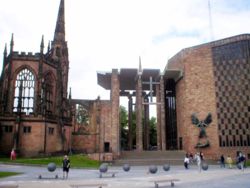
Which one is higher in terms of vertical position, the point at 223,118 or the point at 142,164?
the point at 223,118

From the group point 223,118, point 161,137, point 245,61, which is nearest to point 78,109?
point 161,137

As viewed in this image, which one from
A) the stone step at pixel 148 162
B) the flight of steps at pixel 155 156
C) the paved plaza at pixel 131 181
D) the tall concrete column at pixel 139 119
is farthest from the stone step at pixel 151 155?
the paved plaza at pixel 131 181

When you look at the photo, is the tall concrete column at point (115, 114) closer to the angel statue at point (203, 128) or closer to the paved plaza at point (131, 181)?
the angel statue at point (203, 128)

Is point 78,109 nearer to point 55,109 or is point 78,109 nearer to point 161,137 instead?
point 55,109

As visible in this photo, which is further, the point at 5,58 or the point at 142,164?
the point at 5,58

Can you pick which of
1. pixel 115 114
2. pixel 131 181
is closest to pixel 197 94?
pixel 115 114

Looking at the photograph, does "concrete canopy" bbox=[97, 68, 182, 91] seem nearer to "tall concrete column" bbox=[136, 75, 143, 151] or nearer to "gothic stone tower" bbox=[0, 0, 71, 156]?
"tall concrete column" bbox=[136, 75, 143, 151]

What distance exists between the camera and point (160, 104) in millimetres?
49469

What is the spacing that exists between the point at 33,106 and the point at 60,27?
68.1ft

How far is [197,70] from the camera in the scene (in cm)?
4575

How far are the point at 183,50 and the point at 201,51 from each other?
308 centimetres

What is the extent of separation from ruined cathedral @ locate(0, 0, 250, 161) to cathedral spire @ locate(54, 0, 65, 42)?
227 inches

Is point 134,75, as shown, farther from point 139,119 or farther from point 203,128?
point 203,128

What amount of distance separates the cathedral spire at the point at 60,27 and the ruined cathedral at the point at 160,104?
5757mm
